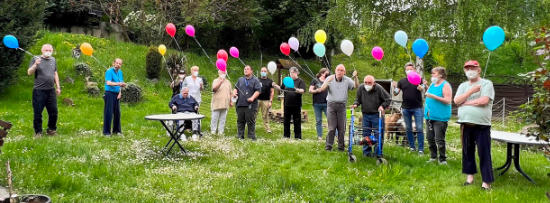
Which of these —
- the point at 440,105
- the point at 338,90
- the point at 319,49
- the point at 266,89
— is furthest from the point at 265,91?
the point at 440,105

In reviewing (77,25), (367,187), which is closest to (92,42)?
(77,25)

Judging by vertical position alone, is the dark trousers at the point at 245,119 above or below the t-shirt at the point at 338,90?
below

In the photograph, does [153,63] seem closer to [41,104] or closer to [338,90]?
[41,104]

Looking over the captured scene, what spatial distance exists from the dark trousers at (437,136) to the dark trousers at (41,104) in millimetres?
7371

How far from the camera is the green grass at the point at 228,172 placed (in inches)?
218

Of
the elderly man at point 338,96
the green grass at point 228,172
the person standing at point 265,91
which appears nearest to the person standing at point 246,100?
the green grass at point 228,172

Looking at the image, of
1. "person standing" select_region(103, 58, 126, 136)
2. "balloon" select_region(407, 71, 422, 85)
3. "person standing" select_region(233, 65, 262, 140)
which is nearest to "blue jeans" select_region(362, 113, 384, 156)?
"balloon" select_region(407, 71, 422, 85)

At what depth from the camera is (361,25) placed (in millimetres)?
17250

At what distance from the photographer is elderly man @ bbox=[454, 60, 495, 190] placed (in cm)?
600

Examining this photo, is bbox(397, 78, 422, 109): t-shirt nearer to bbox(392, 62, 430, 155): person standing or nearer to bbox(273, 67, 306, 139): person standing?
bbox(392, 62, 430, 155): person standing

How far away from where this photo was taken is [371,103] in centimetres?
818

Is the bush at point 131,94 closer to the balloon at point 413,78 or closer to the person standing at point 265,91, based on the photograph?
the person standing at point 265,91

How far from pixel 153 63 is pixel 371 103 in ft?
38.7

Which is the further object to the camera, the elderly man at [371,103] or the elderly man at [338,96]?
the elderly man at [338,96]
